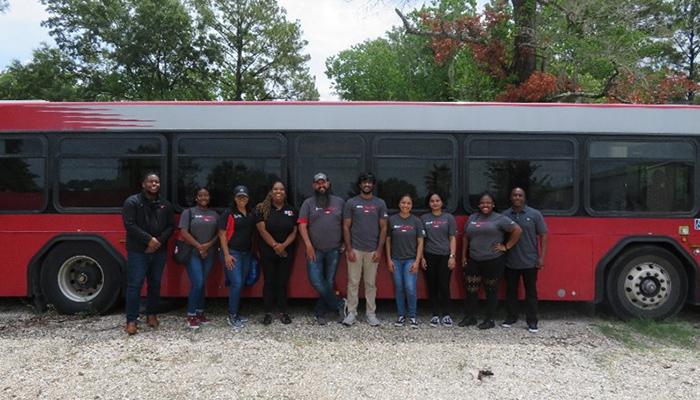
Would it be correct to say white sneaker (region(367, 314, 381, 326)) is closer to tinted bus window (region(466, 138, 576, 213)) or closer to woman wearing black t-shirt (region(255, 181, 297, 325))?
woman wearing black t-shirt (region(255, 181, 297, 325))

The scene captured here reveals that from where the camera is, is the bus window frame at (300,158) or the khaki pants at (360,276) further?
the bus window frame at (300,158)

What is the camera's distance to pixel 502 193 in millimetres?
6438

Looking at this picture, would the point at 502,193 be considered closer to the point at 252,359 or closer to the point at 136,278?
the point at 252,359

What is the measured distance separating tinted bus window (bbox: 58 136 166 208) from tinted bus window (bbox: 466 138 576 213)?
13.1 feet

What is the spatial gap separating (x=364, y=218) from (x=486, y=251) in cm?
147

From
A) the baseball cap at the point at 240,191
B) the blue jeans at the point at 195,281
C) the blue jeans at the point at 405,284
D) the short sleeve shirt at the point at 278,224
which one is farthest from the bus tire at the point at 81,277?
the blue jeans at the point at 405,284

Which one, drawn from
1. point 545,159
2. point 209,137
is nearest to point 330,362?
point 209,137

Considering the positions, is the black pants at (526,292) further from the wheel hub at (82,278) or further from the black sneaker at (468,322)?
the wheel hub at (82,278)

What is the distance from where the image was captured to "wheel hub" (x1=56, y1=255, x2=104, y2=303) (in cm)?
667

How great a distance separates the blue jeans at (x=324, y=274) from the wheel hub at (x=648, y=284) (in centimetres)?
367

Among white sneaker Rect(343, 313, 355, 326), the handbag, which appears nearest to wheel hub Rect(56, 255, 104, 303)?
the handbag

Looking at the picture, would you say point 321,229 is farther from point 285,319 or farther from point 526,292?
point 526,292

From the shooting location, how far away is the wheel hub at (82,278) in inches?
263

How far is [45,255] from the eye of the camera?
665cm
